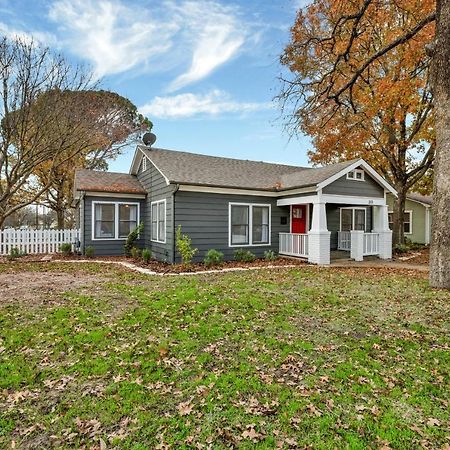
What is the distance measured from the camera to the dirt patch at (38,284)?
670 centimetres

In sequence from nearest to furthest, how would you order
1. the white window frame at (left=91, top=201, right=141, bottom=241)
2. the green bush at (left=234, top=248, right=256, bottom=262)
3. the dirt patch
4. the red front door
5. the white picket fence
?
the dirt patch, the green bush at (left=234, top=248, right=256, bottom=262), the white window frame at (left=91, top=201, right=141, bottom=241), the white picket fence, the red front door

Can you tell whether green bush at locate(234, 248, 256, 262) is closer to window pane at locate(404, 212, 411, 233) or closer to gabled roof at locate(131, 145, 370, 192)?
gabled roof at locate(131, 145, 370, 192)

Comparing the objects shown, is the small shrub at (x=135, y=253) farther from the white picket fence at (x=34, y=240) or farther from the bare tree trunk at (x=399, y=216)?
the bare tree trunk at (x=399, y=216)

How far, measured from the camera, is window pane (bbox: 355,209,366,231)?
53.5 ft

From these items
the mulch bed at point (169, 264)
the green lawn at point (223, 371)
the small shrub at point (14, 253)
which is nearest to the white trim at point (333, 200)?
the mulch bed at point (169, 264)

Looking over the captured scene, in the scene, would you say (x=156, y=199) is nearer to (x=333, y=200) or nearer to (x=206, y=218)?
(x=206, y=218)

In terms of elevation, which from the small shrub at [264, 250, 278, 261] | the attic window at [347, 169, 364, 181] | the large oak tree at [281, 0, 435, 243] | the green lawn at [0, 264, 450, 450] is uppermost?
the large oak tree at [281, 0, 435, 243]

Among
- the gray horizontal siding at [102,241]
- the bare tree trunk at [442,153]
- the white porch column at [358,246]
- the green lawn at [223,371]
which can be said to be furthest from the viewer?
the gray horizontal siding at [102,241]

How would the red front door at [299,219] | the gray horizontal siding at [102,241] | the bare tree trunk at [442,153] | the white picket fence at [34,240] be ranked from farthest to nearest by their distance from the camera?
the red front door at [299,219] → the white picket fence at [34,240] → the gray horizontal siding at [102,241] → the bare tree trunk at [442,153]

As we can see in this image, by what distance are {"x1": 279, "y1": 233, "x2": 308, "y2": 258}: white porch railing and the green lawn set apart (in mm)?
5901

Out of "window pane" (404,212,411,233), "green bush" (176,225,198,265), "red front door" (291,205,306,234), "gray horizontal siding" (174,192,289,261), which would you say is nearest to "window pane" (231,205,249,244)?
"gray horizontal siding" (174,192,289,261)

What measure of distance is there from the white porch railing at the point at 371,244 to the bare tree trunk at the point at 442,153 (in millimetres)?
5936

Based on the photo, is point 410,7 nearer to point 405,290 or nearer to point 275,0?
point 275,0

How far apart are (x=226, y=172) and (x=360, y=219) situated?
25.1 ft
